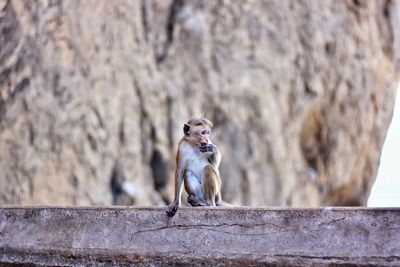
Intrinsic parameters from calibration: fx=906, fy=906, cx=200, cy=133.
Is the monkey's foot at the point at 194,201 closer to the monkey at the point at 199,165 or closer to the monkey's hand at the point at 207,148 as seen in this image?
the monkey at the point at 199,165

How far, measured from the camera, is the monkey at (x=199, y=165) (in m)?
5.21

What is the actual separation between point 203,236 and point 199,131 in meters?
1.08

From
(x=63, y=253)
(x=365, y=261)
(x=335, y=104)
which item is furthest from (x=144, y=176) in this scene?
(x=365, y=261)

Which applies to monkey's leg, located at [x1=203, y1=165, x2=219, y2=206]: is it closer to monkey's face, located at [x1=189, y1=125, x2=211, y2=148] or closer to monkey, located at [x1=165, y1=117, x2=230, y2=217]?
monkey, located at [x1=165, y1=117, x2=230, y2=217]

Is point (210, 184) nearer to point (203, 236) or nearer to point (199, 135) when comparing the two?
point (199, 135)

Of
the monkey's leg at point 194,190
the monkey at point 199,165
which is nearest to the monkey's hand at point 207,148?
the monkey at point 199,165

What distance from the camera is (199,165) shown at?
17.5 ft

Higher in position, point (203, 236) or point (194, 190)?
point (194, 190)

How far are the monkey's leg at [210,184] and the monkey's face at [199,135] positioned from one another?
0.15m

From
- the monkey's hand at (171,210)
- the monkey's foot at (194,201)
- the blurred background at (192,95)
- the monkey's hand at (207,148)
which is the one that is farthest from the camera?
the blurred background at (192,95)

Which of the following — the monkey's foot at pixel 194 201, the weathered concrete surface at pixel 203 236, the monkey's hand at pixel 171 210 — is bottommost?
the weathered concrete surface at pixel 203 236

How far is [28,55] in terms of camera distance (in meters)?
9.84

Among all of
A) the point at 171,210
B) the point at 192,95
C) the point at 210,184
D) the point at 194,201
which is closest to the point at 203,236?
the point at 171,210

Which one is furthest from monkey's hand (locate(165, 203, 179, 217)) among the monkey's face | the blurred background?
the blurred background
